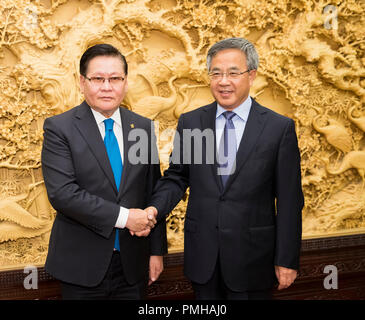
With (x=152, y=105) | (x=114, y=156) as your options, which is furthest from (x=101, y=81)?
(x=152, y=105)

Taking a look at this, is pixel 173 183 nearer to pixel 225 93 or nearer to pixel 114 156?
pixel 114 156

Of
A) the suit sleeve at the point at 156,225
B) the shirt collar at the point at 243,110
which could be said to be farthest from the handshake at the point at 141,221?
the shirt collar at the point at 243,110

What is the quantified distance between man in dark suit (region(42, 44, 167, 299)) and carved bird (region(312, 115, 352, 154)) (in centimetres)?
186

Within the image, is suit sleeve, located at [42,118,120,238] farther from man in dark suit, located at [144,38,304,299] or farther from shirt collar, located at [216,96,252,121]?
shirt collar, located at [216,96,252,121]

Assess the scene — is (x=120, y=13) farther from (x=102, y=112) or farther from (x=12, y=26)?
(x=102, y=112)

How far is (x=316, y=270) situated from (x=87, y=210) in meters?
2.24

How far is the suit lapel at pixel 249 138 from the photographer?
1.57m

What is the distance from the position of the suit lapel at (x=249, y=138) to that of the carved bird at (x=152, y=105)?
1226 millimetres

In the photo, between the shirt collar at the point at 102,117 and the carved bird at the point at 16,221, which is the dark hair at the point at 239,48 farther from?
the carved bird at the point at 16,221

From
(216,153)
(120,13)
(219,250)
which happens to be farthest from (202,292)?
(120,13)

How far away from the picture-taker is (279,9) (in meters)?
2.95

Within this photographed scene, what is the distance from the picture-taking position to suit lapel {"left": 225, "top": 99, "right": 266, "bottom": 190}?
1571 mm

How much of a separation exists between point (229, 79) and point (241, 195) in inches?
18.3

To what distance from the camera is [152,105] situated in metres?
2.74
